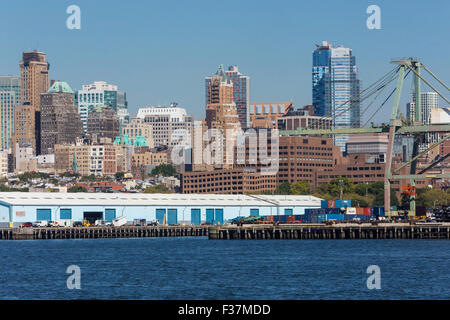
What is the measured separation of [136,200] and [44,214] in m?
15.0

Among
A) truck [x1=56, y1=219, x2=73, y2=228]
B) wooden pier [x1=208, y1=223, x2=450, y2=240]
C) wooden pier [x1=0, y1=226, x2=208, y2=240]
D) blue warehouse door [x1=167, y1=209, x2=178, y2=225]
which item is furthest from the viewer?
blue warehouse door [x1=167, y1=209, x2=178, y2=225]

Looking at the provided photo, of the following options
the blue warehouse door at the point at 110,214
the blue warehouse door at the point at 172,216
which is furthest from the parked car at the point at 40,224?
the blue warehouse door at the point at 172,216

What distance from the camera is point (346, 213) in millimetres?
114250

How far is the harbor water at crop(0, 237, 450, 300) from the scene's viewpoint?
3947 cm

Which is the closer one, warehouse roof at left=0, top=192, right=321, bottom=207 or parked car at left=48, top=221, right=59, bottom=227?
parked car at left=48, top=221, right=59, bottom=227

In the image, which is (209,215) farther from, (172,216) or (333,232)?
(333,232)

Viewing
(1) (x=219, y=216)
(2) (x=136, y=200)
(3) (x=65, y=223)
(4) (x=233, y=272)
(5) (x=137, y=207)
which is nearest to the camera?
(4) (x=233, y=272)

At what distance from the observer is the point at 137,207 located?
12469cm

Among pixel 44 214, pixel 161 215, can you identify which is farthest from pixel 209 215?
pixel 44 214

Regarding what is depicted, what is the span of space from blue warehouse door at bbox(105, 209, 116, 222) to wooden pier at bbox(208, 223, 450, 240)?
24019 mm

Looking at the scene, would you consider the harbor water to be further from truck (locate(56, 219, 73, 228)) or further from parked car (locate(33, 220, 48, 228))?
truck (locate(56, 219, 73, 228))

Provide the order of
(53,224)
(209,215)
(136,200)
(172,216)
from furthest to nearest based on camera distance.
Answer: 1. (209,215)
2. (172,216)
3. (136,200)
4. (53,224)

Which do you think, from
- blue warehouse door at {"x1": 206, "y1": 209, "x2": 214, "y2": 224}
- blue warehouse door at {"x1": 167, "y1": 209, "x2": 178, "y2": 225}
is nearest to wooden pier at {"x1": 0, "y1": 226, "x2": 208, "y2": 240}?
blue warehouse door at {"x1": 167, "y1": 209, "x2": 178, "y2": 225}
